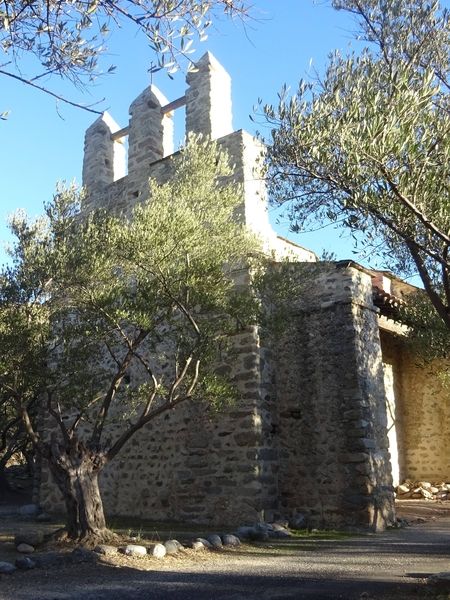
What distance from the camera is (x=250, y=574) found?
6.17 metres

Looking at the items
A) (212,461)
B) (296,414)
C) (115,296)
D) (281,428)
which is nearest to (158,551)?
→ (212,461)

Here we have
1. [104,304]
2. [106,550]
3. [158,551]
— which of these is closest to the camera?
[106,550]

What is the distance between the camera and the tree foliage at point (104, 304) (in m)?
8.09

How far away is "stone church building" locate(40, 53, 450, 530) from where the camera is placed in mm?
9961

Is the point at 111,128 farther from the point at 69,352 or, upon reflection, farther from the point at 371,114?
the point at 371,114

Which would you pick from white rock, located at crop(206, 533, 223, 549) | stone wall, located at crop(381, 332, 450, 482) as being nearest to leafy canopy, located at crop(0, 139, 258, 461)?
white rock, located at crop(206, 533, 223, 549)

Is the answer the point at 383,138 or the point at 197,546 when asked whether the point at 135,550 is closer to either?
the point at 197,546

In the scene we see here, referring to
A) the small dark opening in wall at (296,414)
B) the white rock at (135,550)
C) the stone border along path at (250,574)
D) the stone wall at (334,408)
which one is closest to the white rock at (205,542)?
the stone border along path at (250,574)

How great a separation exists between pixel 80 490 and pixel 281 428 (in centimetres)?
420

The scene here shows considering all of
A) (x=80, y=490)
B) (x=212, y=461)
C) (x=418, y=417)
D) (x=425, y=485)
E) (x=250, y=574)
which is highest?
(x=418, y=417)

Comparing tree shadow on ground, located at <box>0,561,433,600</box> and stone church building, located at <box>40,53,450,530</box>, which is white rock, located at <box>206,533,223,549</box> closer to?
tree shadow on ground, located at <box>0,561,433,600</box>

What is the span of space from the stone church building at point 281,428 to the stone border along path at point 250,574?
1.64 metres

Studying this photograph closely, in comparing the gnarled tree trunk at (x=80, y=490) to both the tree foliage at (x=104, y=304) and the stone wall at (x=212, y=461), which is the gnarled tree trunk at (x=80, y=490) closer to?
the tree foliage at (x=104, y=304)

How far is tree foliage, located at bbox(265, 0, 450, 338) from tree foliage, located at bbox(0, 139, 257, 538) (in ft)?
6.22
